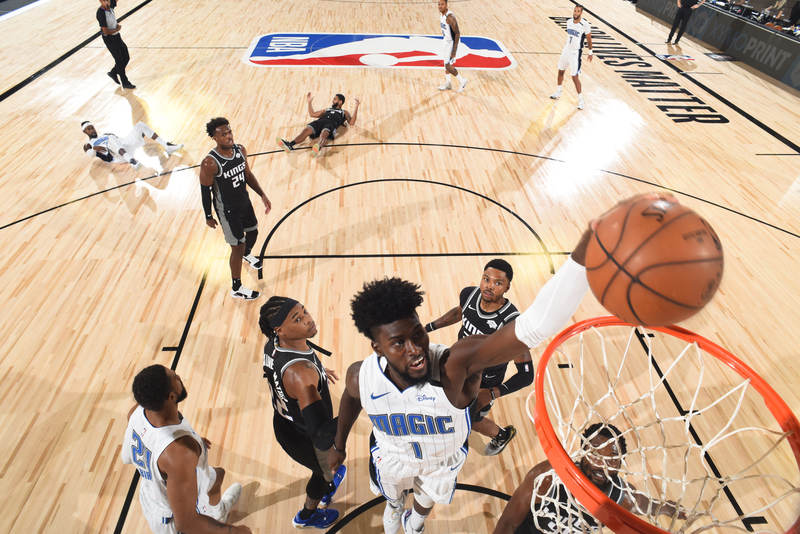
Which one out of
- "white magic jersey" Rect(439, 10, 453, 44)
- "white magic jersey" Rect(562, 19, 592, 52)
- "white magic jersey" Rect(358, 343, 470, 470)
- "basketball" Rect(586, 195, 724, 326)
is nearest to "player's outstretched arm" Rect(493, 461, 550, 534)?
"white magic jersey" Rect(358, 343, 470, 470)

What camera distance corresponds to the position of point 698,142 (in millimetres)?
7078

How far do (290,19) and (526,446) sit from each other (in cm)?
1217

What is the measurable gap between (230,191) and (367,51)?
24.6ft

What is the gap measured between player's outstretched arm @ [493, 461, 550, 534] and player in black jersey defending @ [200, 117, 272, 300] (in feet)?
9.48

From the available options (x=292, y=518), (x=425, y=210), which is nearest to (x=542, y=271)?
(x=425, y=210)

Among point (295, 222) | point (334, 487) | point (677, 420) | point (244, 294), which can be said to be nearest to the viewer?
point (334, 487)

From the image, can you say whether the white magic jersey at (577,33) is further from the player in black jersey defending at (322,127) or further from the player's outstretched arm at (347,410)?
the player's outstretched arm at (347,410)

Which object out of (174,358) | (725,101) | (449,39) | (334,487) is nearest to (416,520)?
(334,487)

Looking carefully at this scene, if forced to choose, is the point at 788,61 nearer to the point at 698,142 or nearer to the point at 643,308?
the point at 698,142

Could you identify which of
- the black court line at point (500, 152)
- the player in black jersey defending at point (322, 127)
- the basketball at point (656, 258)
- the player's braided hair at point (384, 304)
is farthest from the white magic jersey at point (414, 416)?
the black court line at point (500, 152)

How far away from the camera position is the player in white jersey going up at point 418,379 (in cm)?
124

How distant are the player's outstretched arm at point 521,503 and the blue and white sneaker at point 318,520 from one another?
3.51 ft

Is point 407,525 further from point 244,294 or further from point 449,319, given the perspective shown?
point 244,294

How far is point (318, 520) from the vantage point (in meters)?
2.68
